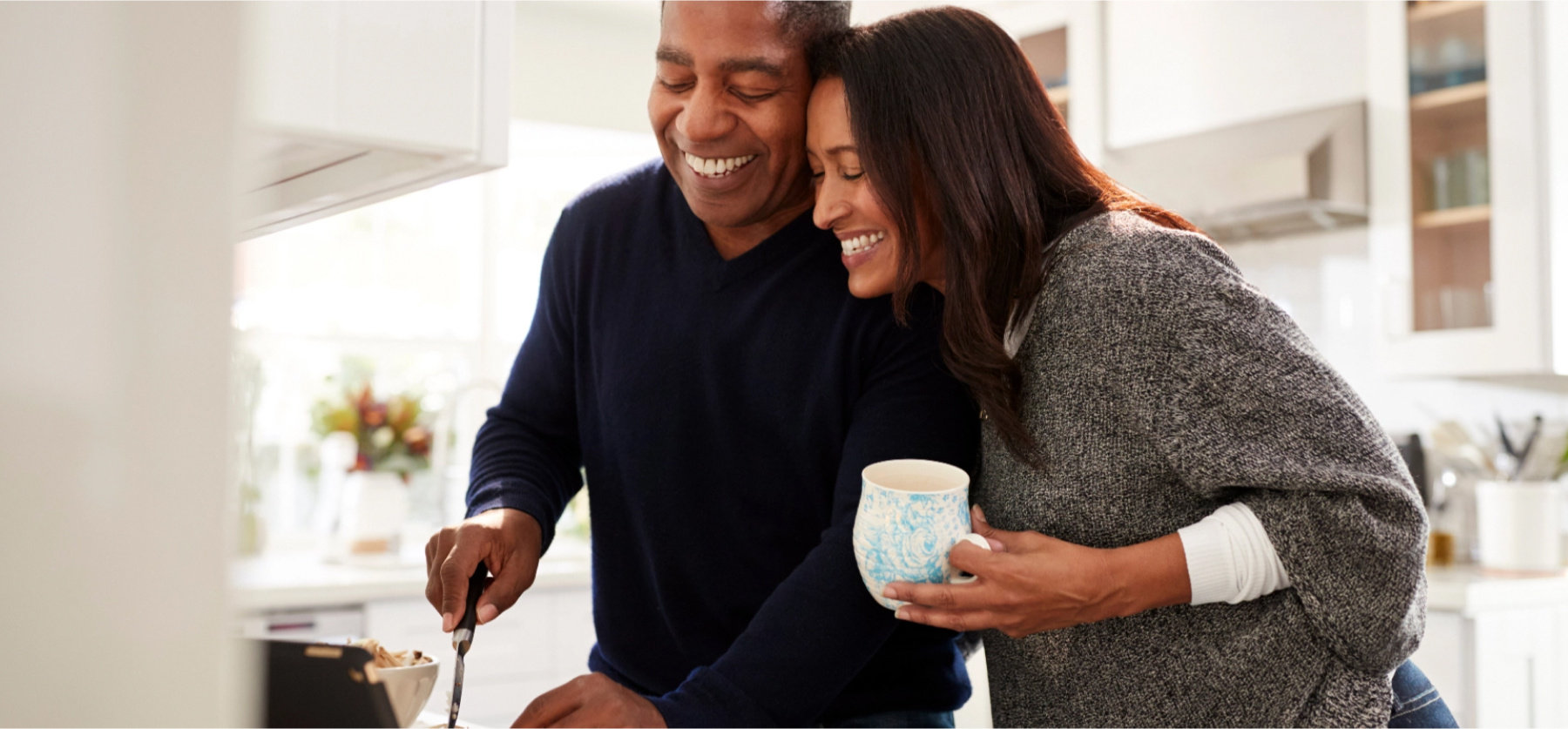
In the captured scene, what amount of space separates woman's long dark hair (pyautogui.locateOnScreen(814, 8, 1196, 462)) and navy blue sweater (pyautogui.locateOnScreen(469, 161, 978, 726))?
0.09m

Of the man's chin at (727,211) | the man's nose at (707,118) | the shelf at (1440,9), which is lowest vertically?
the man's chin at (727,211)

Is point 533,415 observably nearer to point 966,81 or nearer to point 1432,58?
point 966,81

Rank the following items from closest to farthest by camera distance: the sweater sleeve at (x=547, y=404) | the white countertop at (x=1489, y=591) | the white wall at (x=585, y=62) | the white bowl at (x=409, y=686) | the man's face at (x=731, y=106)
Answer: the white bowl at (x=409, y=686) → the man's face at (x=731, y=106) → the sweater sleeve at (x=547, y=404) → the white countertop at (x=1489, y=591) → the white wall at (x=585, y=62)

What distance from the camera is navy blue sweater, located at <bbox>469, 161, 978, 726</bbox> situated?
3.50 ft

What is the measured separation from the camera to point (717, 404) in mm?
1146

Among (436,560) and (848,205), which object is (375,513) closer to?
(436,560)

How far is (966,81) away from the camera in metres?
1.03

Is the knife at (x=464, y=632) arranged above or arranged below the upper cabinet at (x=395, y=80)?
below

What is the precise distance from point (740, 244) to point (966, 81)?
1.03ft

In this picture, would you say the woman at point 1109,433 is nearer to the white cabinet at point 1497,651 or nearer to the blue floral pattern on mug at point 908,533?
the blue floral pattern on mug at point 908,533

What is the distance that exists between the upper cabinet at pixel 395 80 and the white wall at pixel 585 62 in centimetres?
281

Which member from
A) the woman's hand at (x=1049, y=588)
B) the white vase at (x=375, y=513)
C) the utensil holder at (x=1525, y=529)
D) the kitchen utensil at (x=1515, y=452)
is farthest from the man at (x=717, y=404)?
the kitchen utensil at (x=1515, y=452)

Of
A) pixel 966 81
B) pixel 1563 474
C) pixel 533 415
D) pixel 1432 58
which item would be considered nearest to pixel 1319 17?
pixel 1432 58

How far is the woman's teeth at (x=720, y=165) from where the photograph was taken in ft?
3.77
